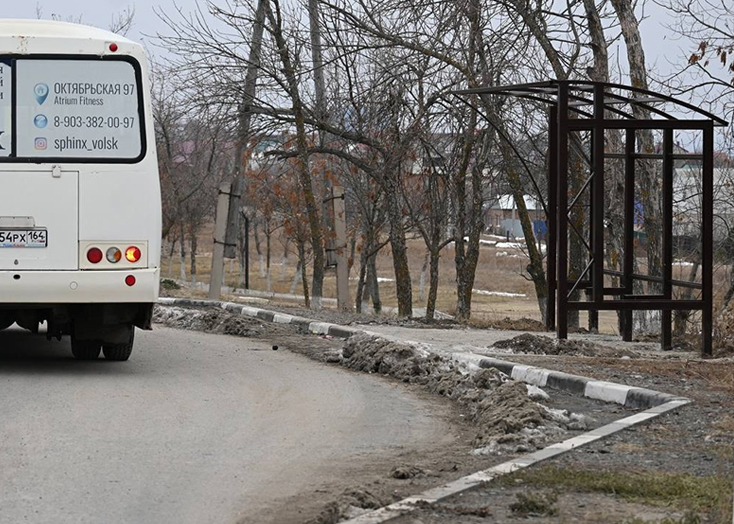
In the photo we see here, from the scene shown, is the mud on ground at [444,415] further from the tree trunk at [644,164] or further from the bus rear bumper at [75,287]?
the tree trunk at [644,164]

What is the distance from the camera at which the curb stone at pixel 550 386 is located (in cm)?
542

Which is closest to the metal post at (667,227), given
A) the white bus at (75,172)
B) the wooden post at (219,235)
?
the white bus at (75,172)

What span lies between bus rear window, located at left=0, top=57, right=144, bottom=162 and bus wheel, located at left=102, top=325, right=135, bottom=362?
1.93 m

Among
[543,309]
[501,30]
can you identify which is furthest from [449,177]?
[501,30]

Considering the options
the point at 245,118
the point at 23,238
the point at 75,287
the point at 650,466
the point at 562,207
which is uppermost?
the point at 245,118

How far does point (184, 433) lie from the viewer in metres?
7.84

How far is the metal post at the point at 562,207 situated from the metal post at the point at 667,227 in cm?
114

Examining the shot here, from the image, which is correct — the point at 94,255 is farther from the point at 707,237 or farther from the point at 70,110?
the point at 707,237

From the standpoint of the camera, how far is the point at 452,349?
12125 millimetres

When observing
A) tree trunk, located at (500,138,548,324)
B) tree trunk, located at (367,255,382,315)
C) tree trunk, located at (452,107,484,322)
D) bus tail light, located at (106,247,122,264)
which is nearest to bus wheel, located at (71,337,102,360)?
bus tail light, located at (106,247,122,264)

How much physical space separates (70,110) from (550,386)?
480cm

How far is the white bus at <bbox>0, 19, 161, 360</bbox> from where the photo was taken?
1030cm

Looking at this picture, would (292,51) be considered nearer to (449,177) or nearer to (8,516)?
(449,177)

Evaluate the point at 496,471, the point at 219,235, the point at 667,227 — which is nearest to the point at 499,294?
the point at 219,235
